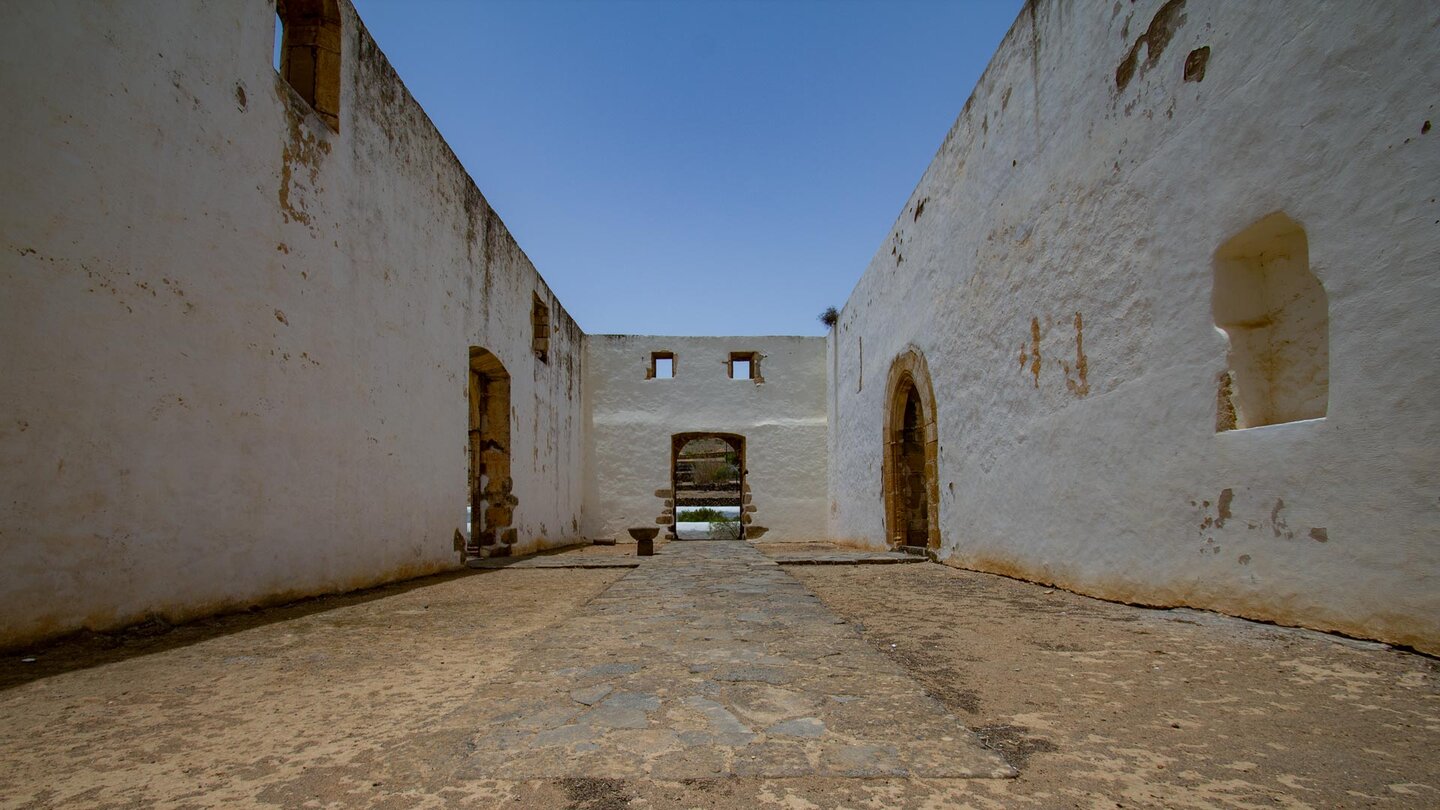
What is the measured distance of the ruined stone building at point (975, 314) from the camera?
2.63m

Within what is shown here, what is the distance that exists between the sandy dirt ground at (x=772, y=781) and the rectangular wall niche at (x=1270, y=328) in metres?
0.97

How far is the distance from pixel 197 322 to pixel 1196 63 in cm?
504

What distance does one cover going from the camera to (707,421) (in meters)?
14.2

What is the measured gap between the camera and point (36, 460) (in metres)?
2.82

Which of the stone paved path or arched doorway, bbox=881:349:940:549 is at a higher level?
arched doorway, bbox=881:349:940:549

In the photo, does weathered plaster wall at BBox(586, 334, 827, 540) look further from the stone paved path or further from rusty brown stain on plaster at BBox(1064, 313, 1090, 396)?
the stone paved path

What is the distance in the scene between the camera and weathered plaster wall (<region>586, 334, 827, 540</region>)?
13953 millimetres

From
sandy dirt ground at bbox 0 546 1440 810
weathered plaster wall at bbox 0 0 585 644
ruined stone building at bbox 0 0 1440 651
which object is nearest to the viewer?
sandy dirt ground at bbox 0 546 1440 810

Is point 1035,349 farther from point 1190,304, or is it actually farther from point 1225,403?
point 1225,403

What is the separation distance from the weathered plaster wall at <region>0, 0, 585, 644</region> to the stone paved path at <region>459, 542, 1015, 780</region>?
202cm

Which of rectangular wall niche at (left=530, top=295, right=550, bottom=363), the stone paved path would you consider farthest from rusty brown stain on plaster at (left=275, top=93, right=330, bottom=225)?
rectangular wall niche at (left=530, top=295, right=550, bottom=363)

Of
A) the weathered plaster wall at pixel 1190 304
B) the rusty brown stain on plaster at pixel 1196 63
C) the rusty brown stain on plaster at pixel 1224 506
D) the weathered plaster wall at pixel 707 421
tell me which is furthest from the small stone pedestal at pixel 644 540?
the rusty brown stain on plaster at pixel 1196 63

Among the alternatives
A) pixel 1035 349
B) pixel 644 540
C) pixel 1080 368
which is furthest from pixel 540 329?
pixel 1080 368

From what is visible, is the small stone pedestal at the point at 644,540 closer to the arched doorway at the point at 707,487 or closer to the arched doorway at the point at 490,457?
the arched doorway at the point at 490,457
